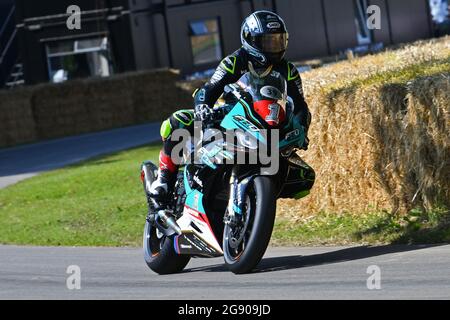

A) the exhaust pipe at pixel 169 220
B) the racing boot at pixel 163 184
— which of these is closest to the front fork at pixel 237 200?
the exhaust pipe at pixel 169 220

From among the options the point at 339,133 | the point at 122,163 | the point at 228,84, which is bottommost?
the point at 122,163

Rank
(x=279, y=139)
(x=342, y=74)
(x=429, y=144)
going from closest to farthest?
(x=279, y=139) < (x=429, y=144) < (x=342, y=74)

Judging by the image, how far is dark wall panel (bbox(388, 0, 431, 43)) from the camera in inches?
1561

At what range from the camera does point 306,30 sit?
128 feet

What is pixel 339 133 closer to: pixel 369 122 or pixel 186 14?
pixel 369 122

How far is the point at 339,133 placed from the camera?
36.4ft

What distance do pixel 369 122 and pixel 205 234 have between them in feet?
8.59

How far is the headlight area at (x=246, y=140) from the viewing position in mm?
8055

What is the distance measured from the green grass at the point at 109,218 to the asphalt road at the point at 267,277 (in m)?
0.57

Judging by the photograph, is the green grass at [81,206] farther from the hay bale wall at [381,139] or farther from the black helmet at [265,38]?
the black helmet at [265,38]

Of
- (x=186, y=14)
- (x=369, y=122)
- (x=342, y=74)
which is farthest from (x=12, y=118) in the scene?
(x=369, y=122)

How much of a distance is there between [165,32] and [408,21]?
8689 mm

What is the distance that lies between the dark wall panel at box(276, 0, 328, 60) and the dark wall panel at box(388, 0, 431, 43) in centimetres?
258

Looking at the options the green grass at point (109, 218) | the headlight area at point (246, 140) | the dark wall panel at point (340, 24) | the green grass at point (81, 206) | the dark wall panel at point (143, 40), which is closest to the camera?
the headlight area at point (246, 140)
